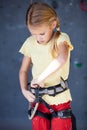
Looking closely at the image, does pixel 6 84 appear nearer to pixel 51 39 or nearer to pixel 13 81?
pixel 13 81

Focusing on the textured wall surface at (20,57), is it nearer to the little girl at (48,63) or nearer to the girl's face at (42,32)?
the little girl at (48,63)

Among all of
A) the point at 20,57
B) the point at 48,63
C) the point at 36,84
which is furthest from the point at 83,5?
the point at 36,84

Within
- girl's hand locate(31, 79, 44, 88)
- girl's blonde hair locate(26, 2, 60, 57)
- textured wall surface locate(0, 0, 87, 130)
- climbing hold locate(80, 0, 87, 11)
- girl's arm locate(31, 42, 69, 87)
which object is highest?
girl's blonde hair locate(26, 2, 60, 57)

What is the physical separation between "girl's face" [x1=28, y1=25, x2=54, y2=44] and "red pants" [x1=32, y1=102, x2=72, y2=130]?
0.34m

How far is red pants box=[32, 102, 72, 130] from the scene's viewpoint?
1.86 m

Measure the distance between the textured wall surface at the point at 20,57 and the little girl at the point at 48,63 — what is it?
696mm

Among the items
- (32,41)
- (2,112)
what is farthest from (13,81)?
(32,41)

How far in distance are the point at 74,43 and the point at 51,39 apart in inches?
31.3

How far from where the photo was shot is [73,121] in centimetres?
193

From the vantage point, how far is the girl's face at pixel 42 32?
175cm

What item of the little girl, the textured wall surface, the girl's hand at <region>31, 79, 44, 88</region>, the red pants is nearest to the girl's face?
the little girl

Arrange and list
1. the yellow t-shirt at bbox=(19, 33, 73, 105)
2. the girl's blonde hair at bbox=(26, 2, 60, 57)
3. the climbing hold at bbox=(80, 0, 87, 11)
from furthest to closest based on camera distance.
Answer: the climbing hold at bbox=(80, 0, 87, 11) → the yellow t-shirt at bbox=(19, 33, 73, 105) → the girl's blonde hair at bbox=(26, 2, 60, 57)

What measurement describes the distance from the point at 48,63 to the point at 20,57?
864 millimetres

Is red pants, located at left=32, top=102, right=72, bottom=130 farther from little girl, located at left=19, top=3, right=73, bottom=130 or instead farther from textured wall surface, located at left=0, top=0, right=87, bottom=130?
textured wall surface, located at left=0, top=0, right=87, bottom=130
